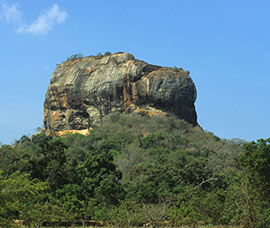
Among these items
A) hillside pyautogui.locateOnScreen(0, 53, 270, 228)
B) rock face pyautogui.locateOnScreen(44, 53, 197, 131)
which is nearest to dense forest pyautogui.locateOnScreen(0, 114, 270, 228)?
hillside pyautogui.locateOnScreen(0, 53, 270, 228)

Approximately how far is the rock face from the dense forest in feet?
23.7

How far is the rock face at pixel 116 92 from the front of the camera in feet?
213

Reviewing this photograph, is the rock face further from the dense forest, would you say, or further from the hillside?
the dense forest

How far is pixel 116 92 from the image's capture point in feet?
216

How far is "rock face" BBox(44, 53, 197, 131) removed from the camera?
64938mm

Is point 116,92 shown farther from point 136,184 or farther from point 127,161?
point 136,184

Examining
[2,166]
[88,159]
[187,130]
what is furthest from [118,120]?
[2,166]

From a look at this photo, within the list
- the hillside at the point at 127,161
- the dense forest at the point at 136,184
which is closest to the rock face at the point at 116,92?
the hillside at the point at 127,161

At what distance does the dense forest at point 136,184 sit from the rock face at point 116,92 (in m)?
7.23

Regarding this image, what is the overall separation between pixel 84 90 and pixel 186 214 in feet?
139

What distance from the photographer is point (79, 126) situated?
6819 centimetres

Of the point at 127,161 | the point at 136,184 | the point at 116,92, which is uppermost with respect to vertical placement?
the point at 116,92

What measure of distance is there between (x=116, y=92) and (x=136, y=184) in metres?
31.5

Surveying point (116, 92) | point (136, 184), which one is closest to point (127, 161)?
point (136, 184)
